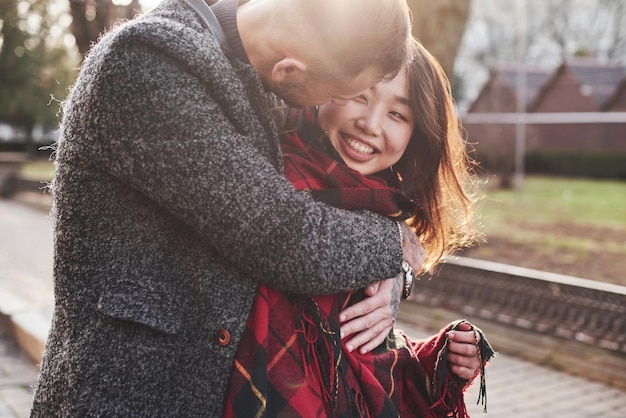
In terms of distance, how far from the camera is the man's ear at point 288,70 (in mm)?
1485

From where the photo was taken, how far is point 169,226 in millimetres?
1488

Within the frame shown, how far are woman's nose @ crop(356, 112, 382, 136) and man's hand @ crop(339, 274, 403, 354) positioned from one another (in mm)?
429

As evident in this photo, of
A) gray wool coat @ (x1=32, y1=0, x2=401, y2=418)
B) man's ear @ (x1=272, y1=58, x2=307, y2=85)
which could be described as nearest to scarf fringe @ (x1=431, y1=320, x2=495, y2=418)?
gray wool coat @ (x1=32, y1=0, x2=401, y2=418)

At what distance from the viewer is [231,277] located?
4.84ft

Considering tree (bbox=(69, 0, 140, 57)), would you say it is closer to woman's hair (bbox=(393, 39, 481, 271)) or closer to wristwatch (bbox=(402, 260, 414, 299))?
woman's hair (bbox=(393, 39, 481, 271))

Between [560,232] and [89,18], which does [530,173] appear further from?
[89,18]

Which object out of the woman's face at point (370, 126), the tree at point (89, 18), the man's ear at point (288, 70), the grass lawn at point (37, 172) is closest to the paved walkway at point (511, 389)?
the tree at point (89, 18)

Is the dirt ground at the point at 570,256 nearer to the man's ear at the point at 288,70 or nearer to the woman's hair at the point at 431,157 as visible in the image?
the woman's hair at the point at 431,157

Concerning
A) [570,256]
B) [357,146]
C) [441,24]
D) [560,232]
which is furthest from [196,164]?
[560,232]

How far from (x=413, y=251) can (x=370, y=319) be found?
0.36 meters

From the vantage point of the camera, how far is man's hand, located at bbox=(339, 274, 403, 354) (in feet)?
5.67

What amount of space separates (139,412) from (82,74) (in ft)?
2.34

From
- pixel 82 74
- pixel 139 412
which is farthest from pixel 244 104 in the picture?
pixel 139 412

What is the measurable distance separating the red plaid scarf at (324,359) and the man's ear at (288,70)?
0.80 ft
